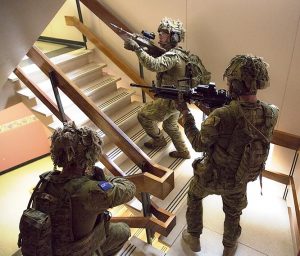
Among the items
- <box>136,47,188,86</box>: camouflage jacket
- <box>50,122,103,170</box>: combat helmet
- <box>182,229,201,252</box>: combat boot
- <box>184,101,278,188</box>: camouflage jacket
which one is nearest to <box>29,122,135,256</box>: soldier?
<box>50,122,103,170</box>: combat helmet

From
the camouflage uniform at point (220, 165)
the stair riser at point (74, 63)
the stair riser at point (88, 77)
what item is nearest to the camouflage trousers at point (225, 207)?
the camouflage uniform at point (220, 165)

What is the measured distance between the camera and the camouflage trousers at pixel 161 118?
9.29ft

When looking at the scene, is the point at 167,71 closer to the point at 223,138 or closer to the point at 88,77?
the point at 223,138

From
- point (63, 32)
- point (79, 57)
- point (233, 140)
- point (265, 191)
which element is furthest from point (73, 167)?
point (63, 32)

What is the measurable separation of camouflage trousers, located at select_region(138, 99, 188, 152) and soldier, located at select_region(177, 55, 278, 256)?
83 centimetres

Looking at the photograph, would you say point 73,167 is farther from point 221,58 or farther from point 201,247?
point 221,58

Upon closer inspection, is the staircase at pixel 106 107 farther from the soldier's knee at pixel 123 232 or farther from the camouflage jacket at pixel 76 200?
the camouflage jacket at pixel 76 200

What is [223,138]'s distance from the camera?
5.96 ft

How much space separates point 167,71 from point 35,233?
1.79 meters

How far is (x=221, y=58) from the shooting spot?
2.85 m

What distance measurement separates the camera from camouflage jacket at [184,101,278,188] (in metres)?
1.73

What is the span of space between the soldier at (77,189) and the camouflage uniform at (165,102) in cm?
112

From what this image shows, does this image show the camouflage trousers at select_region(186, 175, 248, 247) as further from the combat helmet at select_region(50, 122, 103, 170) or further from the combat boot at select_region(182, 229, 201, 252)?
the combat helmet at select_region(50, 122, 103, 170)

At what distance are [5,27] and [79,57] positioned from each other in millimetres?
2158
